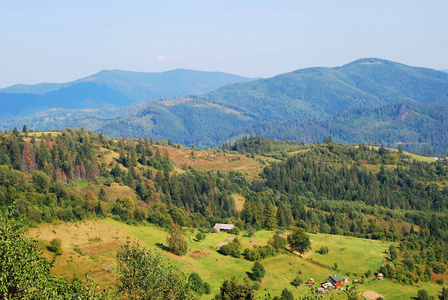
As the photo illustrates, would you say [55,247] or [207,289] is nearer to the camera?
[55,247]

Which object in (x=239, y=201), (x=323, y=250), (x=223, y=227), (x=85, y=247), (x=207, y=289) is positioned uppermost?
(x=85, y=247)

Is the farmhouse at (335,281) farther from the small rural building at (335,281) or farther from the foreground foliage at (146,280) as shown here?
the foreground foliage at (146,280)

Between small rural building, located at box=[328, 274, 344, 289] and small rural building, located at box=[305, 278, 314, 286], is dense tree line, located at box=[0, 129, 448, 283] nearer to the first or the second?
small rural building, located at box=[305, 278, 314, 286]

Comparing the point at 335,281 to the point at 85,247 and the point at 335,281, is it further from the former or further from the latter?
the point at 85,247

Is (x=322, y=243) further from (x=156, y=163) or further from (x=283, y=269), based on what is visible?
(x=156, y=163)

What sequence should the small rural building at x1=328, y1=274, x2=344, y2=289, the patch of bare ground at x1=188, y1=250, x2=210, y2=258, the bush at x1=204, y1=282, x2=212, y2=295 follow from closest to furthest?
the bush at x1=204, y1=282, x2=212, y2=295, the small rural building at x1=328, y1=274, x2=344, y2=289, the patch of bare ground at x1=188, y1=250, x2=210, y2=258

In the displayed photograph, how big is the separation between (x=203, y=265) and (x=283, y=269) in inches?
723

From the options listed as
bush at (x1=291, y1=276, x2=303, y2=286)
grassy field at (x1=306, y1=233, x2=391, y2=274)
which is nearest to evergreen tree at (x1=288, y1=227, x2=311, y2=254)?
grassy field at (x1=306, y1=233, x2=391, y2=274)

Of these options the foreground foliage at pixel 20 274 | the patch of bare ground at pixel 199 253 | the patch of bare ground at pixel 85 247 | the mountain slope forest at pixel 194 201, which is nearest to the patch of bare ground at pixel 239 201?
the mountain slope forest at pixel 194 201

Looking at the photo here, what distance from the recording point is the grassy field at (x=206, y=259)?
70.3 meters

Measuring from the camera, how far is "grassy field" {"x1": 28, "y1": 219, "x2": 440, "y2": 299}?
70.3 meters

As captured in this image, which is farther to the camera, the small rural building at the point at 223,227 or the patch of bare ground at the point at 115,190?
the patch of bare ground at the point at 115,190

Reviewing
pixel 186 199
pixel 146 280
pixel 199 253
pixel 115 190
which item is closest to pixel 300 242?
pixel 199 253

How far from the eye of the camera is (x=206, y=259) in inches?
3433
